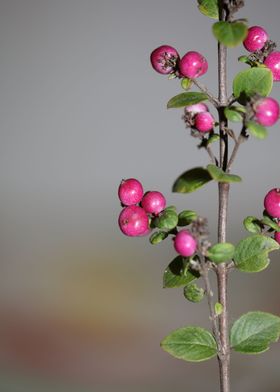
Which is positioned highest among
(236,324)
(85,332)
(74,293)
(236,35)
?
(74,293)

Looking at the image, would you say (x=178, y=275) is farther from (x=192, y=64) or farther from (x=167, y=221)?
(x=192, y=64)

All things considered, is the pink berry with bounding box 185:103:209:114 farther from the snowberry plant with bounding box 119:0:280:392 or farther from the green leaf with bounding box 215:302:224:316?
the green leaf with bounding box 215:302:224:316

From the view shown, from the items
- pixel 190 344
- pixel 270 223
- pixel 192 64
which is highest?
pixel 192 64

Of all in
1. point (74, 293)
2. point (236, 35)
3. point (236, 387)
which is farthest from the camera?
point (74, 293)

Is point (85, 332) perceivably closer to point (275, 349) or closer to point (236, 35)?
point (275, 349)

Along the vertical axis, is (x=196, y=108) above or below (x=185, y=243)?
above

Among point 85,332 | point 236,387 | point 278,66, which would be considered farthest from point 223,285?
point 85,332

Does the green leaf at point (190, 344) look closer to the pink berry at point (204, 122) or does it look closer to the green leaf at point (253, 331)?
the green leaf at point (253, 331)

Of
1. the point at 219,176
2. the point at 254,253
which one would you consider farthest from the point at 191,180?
the point at 254,253
